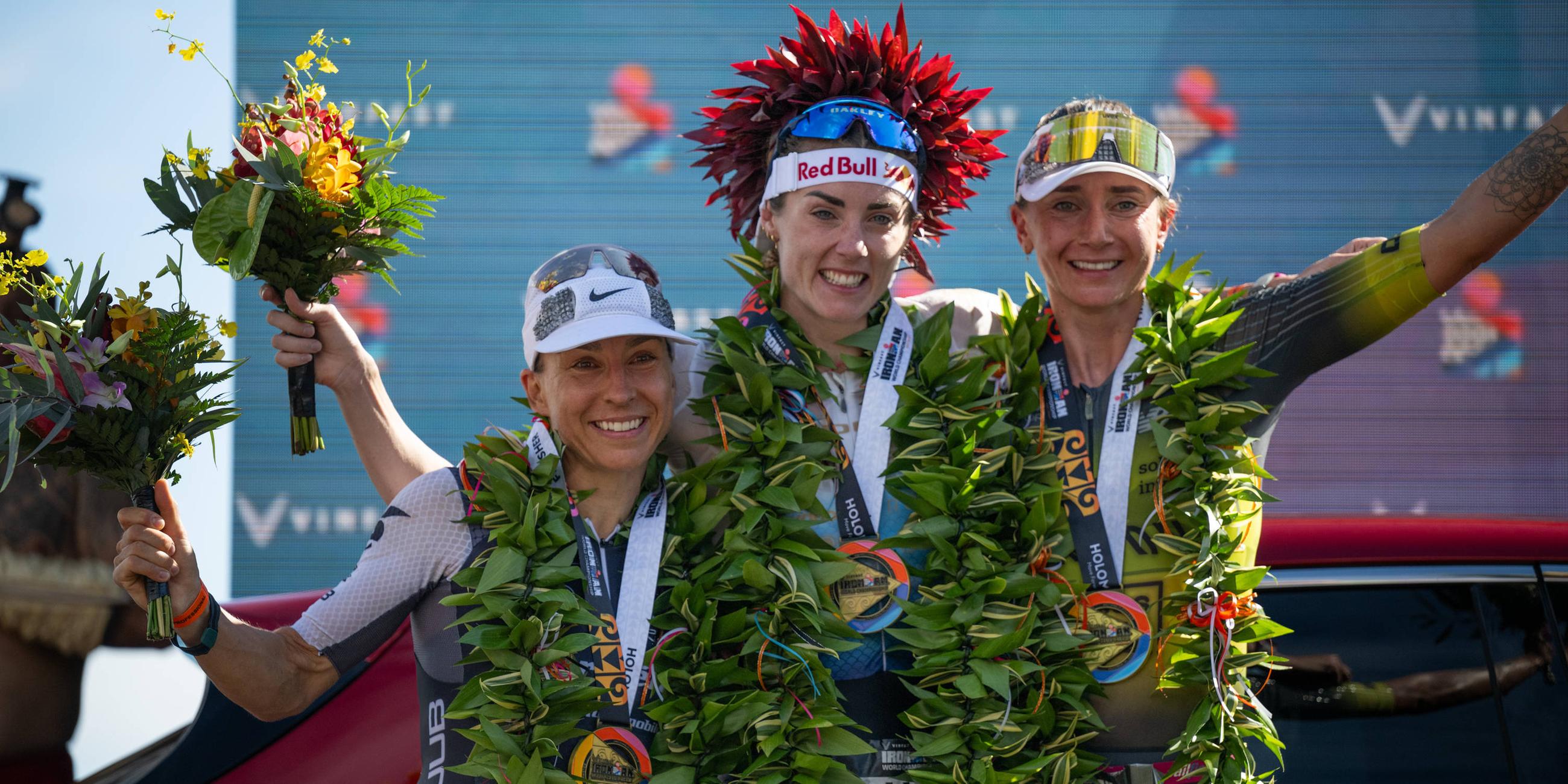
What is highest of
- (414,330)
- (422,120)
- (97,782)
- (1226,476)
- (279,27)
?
(279,27)

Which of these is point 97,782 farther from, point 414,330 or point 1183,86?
point 1183,86

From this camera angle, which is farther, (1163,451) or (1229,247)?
Result: (1229,247)

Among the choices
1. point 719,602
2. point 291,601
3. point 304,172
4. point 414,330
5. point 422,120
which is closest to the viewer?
point 304,172

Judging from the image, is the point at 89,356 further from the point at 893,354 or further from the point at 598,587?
the point at 893,354

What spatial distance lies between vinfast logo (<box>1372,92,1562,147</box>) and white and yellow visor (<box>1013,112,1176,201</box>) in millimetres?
11051

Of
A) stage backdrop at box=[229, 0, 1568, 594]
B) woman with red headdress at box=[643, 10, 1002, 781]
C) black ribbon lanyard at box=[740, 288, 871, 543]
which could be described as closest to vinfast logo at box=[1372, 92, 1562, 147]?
stage backdrop at box=[229, 0, 1568, 594]

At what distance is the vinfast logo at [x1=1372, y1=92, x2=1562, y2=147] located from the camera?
12.4 m

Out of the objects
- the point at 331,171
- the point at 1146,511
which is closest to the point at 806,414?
the point at 1146,511

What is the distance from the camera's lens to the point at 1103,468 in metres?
2.78

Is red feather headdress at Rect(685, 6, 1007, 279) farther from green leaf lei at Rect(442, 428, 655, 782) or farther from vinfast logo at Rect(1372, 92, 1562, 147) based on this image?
vinfast logo at Rect(1372, 92, 1562, 147)

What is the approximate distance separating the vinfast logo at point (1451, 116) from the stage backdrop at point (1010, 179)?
0.02 meters

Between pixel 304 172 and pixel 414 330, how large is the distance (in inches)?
372

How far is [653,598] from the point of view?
258cm

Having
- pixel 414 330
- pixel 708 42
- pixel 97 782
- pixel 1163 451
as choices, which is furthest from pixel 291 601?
pixel 708 42
